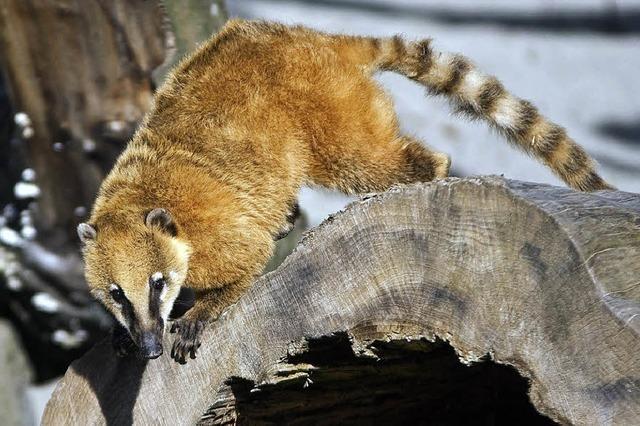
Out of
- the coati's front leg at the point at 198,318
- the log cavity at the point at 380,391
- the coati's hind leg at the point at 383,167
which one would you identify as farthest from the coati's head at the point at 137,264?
the coati's hind leg at the point at 383,167

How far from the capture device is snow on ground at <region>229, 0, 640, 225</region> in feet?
20.3

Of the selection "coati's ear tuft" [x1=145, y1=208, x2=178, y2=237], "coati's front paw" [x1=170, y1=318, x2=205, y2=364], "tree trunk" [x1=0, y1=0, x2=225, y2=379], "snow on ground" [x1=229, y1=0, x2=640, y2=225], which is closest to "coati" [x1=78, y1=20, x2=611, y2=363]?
"coati's ear tuft" [x1=145, y1=208, x2=178, y2=237]

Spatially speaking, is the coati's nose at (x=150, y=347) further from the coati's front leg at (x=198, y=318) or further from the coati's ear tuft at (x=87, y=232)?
the coati's ear tuft at (x=87, y=232)

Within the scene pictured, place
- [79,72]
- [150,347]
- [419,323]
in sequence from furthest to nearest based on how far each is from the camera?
1. [79,72]
2. [150,347]
3. [419,323]

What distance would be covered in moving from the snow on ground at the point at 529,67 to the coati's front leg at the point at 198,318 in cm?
238

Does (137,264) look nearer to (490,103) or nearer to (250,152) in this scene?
(250,152)

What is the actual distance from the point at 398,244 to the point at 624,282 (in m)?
0.70

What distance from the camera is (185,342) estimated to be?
10.9 ft

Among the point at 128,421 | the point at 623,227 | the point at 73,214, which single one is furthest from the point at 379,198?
the point at 73,214

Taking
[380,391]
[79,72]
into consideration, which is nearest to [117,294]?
[380,391]

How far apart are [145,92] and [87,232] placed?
5.77 ft

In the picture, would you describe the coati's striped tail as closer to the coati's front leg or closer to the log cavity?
the log cavity

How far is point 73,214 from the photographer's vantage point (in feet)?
19.3

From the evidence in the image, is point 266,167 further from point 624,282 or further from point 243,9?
point 243,9
